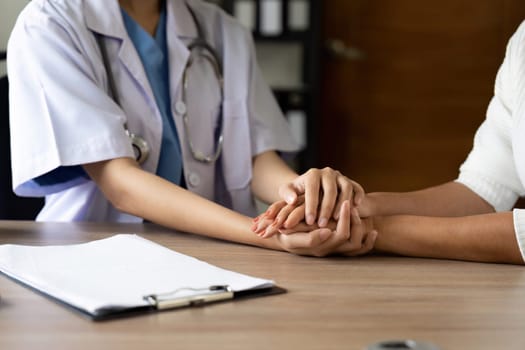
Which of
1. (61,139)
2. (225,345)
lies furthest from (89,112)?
(225,345)

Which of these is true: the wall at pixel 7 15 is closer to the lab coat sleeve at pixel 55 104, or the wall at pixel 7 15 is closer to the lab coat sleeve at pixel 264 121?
the lab coat sleeve at pixel 55 104

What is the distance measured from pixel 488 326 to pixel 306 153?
3.10 meters

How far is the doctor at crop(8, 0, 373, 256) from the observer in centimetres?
133

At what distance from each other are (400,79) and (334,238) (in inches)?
124

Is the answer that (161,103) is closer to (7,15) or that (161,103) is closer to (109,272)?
(7,15)

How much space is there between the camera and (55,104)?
1.41 metres

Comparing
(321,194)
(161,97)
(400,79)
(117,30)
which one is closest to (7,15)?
(117,30)

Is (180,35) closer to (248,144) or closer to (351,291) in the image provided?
(248,144)

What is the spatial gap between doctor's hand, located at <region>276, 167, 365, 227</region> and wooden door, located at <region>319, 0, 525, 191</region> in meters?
2.94

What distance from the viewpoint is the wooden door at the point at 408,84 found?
4.16 metres

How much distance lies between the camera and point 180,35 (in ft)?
5.47

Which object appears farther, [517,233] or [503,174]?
[503,174]

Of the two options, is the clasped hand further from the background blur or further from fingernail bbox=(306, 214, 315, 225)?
the background blur

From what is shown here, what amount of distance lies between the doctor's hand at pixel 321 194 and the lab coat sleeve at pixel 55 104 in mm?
328
